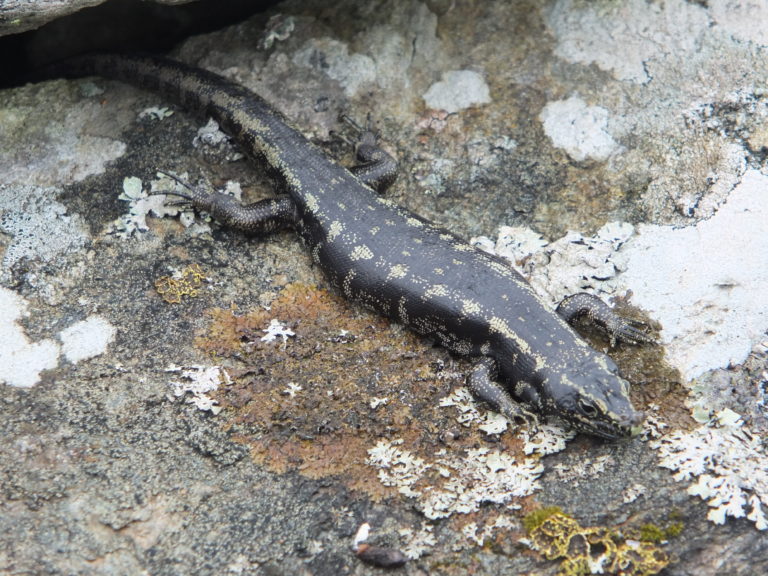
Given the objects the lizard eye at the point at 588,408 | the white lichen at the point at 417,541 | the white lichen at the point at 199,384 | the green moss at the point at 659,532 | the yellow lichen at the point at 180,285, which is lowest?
the white lichen at the point at 417,541

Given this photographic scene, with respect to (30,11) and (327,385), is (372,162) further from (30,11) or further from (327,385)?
(30,11)

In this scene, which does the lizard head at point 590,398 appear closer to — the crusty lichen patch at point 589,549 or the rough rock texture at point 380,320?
the rough rock texture at point 380,320

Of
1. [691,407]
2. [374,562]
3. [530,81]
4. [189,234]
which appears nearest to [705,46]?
[530,81]

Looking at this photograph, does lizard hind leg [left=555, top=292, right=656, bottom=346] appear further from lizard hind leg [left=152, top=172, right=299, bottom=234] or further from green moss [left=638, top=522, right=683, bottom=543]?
lizard hind leg [left=152, top=172, right=299, bottom=234]

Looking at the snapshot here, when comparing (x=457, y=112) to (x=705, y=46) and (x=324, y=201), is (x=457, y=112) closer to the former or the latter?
(x=324, y=201)

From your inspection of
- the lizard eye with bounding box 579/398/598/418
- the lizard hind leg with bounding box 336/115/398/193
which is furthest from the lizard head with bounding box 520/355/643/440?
the lizard hind leg with bounding box 336/115/398/193

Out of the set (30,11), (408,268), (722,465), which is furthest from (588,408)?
(30,11)

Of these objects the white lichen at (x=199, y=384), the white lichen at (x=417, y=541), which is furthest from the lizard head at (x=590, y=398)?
the white lichen at (x=199, y=384)
